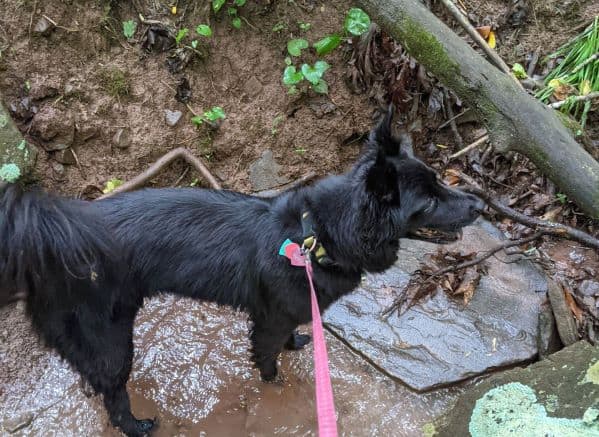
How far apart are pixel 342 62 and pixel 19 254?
11.0 feet

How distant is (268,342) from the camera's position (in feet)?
9.87

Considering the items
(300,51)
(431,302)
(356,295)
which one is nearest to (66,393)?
(356,295)

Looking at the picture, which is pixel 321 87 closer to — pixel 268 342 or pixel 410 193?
pixel 410 193

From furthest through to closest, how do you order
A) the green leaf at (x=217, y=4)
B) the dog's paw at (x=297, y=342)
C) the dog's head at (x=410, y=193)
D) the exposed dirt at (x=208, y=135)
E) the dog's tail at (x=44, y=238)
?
the green leaf at (x=217, y=4) < the dog's paw at (x=297, y=342) < the exposed dirt at (x=208, y=135) < the dog's head at (x=410, y=193) < the dog's tail at (x=44, y=238)

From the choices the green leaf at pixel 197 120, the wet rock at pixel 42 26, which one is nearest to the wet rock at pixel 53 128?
the wet rock at pixel 42 26

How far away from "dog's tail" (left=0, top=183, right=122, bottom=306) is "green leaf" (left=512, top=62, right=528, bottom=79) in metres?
3.66

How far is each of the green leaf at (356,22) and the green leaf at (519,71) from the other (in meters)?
1.33

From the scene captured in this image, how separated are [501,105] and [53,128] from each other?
3325mm

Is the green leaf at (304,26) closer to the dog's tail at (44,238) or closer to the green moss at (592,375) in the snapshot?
the dog's tail at (44,238)

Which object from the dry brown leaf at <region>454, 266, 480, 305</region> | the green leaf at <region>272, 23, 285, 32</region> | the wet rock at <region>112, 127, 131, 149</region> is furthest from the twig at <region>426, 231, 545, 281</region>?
the wet rock at <region>112, 127, 131, 149</region>

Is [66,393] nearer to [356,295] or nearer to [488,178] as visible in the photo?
[356,295]

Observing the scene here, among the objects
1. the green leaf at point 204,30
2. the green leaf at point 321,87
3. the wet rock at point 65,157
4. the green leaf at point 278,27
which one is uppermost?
the green leaf at point 278,27

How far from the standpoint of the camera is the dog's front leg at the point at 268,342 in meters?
2.91

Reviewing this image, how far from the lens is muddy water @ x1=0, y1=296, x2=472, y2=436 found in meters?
3.03
